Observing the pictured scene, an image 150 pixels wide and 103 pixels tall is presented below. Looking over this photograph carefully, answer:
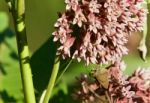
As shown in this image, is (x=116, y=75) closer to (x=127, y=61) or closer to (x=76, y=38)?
(x=76, y=38)

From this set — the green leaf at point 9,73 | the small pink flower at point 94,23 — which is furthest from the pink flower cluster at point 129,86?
the green leaf at point 9,73

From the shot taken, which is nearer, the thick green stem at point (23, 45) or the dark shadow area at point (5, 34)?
the thick green stem at point (23, 45)

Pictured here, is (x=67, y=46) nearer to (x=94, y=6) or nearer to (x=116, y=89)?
(x=94, y=6)

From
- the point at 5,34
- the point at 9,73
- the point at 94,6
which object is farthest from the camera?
the point at 5,34

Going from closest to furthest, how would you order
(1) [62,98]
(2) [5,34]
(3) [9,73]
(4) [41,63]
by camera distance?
(4) [41,63], (1) [62,98], (3) [9,73], (2) [5,34]

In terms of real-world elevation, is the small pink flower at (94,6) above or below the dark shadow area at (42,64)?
above

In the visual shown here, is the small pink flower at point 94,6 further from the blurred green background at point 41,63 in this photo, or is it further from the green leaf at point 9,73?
the green leaf at point 9,73

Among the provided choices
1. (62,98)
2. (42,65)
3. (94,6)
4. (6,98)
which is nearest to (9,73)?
(6,98)
